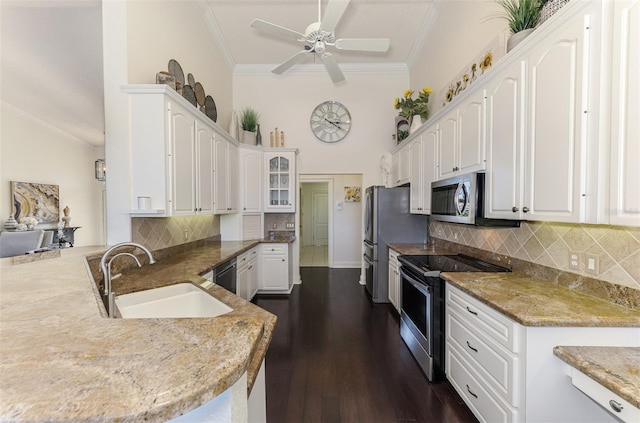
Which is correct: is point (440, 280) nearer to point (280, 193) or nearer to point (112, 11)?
point (280, 193)

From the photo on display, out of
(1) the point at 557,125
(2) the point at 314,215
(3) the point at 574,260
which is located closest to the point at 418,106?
(1) the point at 557,125

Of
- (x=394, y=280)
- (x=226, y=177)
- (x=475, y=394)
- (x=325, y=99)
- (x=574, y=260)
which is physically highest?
(x=325, y=99)

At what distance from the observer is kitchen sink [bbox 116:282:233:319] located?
1607mm

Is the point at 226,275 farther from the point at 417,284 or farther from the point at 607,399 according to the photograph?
the point at 607,399

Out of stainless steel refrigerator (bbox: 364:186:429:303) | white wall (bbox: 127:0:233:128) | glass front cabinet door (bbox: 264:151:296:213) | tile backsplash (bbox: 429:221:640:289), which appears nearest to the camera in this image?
tile backsplash (bbox: 429:221:640:289)

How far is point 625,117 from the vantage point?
1104 millimetres

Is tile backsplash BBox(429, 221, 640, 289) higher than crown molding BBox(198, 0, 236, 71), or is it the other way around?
crown molding BBox(198, 0, 236, 71)

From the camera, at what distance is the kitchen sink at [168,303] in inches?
63.3

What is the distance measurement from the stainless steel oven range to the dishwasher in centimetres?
182

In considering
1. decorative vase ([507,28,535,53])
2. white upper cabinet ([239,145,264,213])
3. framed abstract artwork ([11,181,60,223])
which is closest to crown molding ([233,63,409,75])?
white upper cabinet ([239,145,264,213])

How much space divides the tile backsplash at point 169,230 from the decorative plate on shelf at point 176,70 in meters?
1.50

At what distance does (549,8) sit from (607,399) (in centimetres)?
193

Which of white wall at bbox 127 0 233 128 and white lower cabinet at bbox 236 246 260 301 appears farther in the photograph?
white lower cabinet at bbox 236 246 260 301

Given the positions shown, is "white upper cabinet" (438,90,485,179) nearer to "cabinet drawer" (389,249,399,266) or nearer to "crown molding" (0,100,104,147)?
"cabinet drawer" (389,249,399,266)
